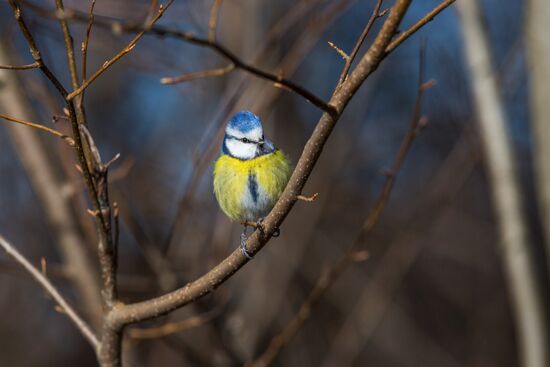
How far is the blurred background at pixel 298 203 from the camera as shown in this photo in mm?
3320

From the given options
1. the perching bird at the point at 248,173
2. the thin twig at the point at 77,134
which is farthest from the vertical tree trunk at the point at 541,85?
the thin twig at the point at 77,134

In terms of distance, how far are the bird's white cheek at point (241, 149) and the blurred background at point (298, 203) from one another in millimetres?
169

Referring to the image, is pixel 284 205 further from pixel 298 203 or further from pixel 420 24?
pixel 298 203

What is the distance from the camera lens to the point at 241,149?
2752 millimetres

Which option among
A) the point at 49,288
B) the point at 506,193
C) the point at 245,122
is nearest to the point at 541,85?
the point at 506,193

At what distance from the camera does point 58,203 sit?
10.8 feet

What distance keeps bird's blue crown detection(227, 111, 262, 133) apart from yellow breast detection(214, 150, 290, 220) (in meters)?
0.14

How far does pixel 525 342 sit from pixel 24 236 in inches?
187

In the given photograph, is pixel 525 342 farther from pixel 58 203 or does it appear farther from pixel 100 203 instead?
pixel 58 203

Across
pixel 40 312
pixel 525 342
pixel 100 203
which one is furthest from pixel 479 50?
pixel 40 312

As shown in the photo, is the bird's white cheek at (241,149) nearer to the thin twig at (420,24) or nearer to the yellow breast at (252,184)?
the yellow breast at (252,184)

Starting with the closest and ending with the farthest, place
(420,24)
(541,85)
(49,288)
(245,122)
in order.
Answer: (420,24) → (49,288) → (245,122) → (541,85)

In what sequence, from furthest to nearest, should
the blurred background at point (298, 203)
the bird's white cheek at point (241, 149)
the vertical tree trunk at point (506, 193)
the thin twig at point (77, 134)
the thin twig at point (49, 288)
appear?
1. the blurred background at point (298, 203)
2. the vertical tree trunk at point (506, 193)
3. the bird's white cheek at point (241, 149)
4. the thin twig at point (49, 288)
5. the thin twig at point (77, 134)

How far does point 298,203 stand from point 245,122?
1.80 meters
